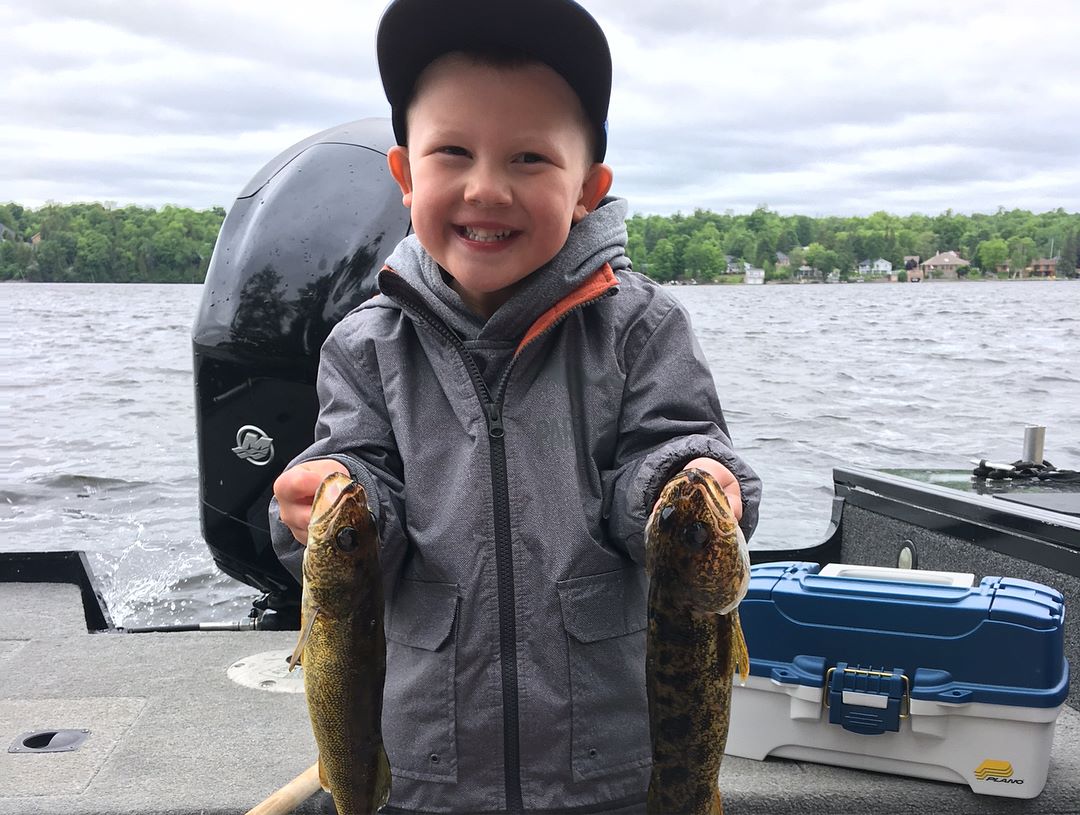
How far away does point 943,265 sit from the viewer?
64625 mm

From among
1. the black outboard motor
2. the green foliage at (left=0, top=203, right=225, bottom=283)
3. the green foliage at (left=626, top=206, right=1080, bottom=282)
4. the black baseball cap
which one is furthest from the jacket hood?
the green foliage at (left=626, top=206, right=1080, bottom=282)

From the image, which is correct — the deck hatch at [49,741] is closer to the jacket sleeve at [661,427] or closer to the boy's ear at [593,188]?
the jacket sleeve at [661,427]

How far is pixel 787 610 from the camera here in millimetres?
3418

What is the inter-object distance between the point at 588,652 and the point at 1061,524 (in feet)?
8.42

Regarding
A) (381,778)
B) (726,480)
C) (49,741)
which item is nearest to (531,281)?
(726,480)

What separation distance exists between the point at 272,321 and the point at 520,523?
225 centimetres

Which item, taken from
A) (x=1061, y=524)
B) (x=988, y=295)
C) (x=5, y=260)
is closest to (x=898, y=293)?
(x=988, y=295)

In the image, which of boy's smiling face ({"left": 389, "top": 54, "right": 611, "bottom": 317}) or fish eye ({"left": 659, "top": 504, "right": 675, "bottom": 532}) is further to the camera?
boy's smiling face ({"left": 389, "top": 54, "right": 611, "bottom": 317})

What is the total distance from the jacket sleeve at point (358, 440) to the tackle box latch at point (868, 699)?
185 centimetres

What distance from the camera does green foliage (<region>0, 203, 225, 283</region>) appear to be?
17.6 m

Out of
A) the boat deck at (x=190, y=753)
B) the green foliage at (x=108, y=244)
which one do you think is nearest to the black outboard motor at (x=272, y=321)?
the boat deck at (x=190, y=753)

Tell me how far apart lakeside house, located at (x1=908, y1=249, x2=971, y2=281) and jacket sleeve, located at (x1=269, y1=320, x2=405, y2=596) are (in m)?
64.7

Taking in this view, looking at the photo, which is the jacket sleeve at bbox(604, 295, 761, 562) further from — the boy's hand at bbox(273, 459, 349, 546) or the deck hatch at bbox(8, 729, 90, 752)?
the deck hatch at bbox(8, 729, 90, 752)

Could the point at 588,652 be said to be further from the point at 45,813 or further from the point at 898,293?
the point at 898,293
